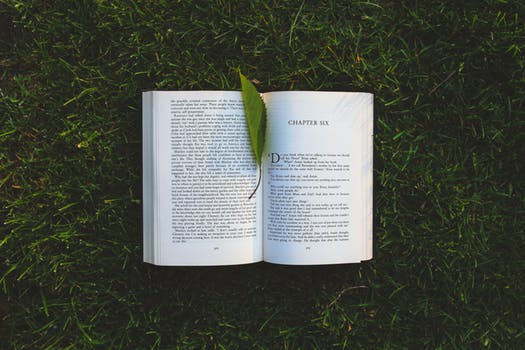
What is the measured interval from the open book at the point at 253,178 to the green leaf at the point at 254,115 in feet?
0.05

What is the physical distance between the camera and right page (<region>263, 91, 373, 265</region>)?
36.3 inches

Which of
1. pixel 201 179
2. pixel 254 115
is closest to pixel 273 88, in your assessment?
pixel 254 115

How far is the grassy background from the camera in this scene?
3.24 ft

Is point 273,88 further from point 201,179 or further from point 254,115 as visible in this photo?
point 201,179

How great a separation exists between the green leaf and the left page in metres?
0.02

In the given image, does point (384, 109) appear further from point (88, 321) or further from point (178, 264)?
point (88, 321)

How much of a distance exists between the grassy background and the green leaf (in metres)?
0.07

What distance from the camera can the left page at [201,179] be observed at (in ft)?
3.05

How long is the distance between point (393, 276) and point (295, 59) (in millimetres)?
472

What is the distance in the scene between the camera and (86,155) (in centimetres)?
99

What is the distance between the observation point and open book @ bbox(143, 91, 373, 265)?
36.4 inches

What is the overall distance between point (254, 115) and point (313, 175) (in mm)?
155

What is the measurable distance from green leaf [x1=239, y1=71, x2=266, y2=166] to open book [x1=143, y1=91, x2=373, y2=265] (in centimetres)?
1

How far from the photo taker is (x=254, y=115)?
91cm
